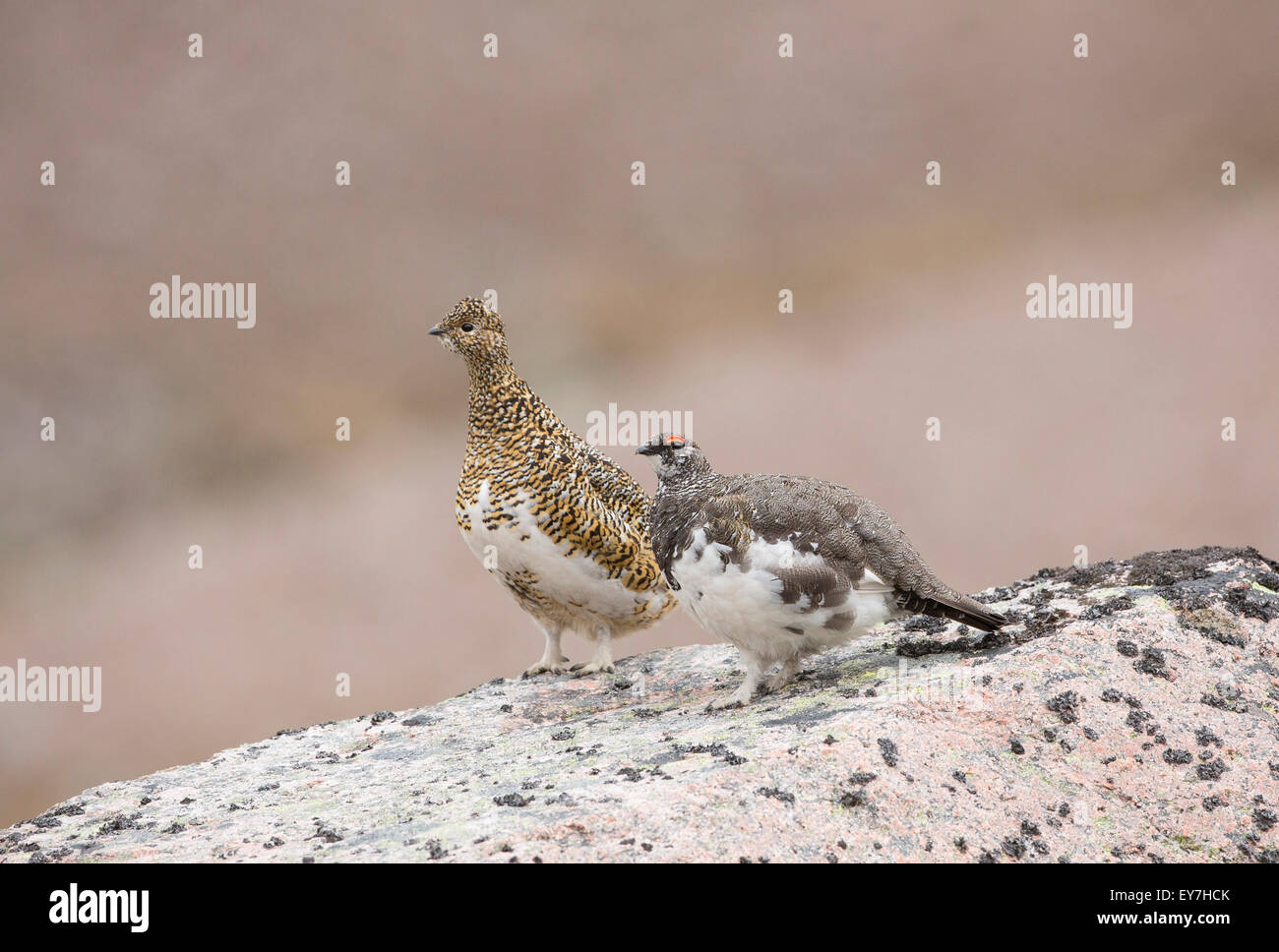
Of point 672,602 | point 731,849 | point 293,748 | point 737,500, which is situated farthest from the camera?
point 672,602

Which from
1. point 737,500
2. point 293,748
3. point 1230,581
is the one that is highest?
point 737,500

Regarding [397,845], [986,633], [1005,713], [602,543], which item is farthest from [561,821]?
[602,543]

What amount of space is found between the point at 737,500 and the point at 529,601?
6.61 ft

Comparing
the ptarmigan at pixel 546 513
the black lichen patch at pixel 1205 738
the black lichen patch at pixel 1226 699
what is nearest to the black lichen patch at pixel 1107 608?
the black lichen patch at pixel 1226 699

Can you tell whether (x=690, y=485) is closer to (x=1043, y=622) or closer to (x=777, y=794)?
(x=1043, y=622)

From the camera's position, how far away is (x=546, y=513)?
6043 millimetres

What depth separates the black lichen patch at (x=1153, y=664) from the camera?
14.1 feet

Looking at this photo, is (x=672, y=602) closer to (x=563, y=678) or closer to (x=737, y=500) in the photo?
(x=563, y=678)

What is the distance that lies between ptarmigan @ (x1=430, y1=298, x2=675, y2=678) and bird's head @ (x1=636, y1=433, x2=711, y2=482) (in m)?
1.06

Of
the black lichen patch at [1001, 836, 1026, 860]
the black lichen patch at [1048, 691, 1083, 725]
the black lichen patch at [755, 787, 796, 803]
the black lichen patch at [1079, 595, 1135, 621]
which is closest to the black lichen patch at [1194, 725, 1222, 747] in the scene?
the black lichen patch at [1048, 691, 1083, 725]

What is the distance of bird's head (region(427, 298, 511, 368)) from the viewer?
6496mm

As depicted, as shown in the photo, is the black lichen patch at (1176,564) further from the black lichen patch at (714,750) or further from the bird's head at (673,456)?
the black lichen patch at (714,750)

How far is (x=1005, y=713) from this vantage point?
408 cm
